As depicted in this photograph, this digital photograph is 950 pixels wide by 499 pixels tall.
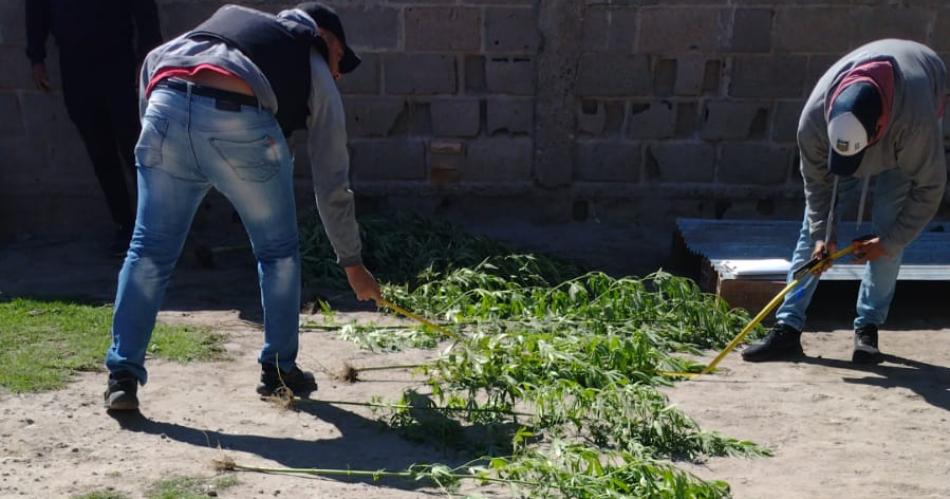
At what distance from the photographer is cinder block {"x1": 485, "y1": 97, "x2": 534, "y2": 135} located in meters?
7.82

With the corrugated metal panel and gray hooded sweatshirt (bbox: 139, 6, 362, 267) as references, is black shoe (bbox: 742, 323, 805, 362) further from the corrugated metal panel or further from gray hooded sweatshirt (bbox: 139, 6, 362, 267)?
gray hooded sweatshirt (bbox: 139, 6, 362, 267)

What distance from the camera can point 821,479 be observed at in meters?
4.22

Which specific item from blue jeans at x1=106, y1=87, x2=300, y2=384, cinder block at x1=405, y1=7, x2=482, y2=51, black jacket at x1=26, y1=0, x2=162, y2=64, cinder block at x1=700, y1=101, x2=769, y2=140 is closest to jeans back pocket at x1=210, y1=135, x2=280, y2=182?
blue jeans at x1=106, y1=87, x2=300, y2=384

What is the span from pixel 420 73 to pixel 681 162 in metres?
1.95

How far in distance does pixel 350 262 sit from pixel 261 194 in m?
0.45

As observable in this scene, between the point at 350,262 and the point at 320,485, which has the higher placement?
the point at 350,262

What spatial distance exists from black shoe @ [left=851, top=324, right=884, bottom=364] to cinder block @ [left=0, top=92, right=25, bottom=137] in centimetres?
577

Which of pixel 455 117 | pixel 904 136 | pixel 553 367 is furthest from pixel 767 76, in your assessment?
pixel 553 367

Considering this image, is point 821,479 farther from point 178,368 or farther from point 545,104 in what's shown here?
point 545,104

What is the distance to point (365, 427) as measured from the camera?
462 centimetres

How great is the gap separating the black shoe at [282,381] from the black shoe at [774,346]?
2.27m

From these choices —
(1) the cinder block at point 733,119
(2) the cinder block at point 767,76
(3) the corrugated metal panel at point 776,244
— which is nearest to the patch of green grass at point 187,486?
(3) the corrugated metal panel at point 776,244

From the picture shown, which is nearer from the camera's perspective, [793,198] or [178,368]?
[178,368]

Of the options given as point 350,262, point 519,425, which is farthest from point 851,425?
point 350,262
